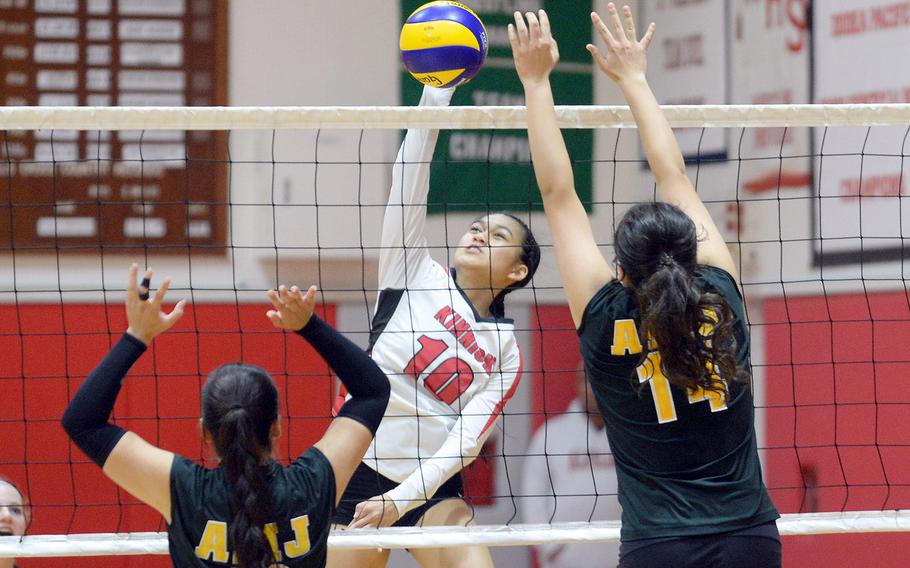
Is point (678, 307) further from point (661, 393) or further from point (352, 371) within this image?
point (352, 371)

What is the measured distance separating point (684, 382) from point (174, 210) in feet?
16.3

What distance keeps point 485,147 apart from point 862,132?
2.45 meters

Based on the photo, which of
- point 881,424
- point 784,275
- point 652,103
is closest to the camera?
point 652,103

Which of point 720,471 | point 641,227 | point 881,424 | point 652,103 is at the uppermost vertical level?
point 652,103

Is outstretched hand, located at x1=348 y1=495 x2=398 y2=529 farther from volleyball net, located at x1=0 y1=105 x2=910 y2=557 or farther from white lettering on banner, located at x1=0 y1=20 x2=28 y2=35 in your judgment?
white lettering on banner, located at x1=0 y1=20 x2=28 y2=35

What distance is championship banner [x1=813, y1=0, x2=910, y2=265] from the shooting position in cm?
577

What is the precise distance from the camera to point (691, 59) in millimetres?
7289

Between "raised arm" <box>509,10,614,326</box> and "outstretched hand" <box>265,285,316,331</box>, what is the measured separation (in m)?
0.54

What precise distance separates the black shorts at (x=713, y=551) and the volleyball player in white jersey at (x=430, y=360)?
4.05 feet

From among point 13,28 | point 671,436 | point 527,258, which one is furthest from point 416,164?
point 13,28

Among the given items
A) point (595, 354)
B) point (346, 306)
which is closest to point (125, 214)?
point (346, 306)

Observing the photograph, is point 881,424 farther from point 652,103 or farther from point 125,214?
point 125,214

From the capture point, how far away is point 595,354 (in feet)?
8.20

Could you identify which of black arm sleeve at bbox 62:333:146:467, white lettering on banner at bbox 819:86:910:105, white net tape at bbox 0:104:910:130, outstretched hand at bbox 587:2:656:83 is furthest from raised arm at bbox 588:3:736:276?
white lettering on banner at bbox 819:86:910:105
